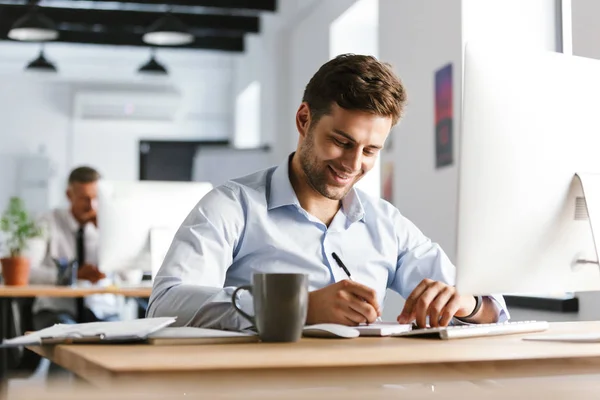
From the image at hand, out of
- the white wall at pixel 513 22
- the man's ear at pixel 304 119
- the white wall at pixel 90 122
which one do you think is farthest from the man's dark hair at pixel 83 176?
the white wall at pixel 90 122


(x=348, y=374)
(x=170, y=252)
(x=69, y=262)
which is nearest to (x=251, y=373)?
(x=348, y=374)

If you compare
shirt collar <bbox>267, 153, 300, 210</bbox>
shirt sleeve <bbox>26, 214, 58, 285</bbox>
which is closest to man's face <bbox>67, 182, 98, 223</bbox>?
shirt sleeve <bbox>26, 214, 58, 285</bbox>

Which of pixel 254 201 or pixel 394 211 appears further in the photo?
pixel 394 211

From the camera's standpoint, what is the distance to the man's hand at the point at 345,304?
141 centimetres

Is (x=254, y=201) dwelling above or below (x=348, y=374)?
above

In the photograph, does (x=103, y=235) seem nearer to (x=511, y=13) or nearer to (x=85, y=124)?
(x=511, y=13)

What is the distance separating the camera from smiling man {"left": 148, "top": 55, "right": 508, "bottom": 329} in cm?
170

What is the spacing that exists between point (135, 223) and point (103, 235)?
0.16m

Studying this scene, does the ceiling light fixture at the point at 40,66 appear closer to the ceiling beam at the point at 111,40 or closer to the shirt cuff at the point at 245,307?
the ceiling beam at the point at 111,40

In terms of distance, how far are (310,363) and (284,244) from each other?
3.02 ft

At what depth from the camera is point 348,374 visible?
947 mm

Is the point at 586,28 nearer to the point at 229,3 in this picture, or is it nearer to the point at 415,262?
the point at 415,262

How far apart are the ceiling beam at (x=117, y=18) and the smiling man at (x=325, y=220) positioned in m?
6.38

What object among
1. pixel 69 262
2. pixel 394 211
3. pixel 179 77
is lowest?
pixel 69 262
